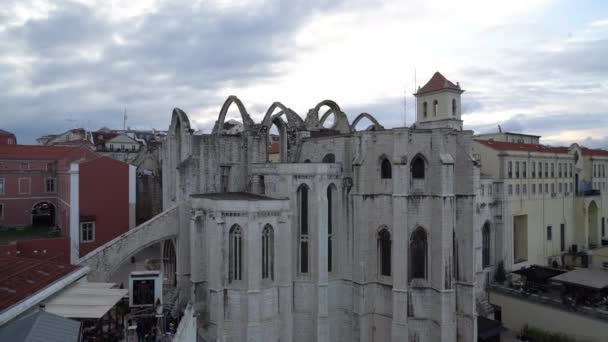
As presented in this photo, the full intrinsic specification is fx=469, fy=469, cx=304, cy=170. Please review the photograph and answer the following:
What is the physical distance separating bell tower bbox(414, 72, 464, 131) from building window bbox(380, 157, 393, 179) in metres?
25.0

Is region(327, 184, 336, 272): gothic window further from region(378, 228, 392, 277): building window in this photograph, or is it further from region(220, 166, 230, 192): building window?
region(220, 166, 230, 192): building window

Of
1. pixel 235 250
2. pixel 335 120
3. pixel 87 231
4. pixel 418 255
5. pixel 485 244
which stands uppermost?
pixel 335 120

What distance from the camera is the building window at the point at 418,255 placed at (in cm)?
2734

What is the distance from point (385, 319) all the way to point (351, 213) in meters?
6.51

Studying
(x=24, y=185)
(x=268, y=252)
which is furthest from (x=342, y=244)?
(x=24, y=185)

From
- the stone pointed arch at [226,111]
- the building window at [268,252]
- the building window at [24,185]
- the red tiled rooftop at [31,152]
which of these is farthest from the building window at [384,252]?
the building window at [24,185]

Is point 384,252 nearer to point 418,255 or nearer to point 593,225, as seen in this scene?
point 418,255

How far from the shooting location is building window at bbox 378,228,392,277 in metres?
27.8

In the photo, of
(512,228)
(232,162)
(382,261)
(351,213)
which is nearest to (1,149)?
(232,162)

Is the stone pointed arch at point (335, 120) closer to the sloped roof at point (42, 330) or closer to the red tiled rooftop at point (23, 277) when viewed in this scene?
the red tiled rooftop at point (23, 277)

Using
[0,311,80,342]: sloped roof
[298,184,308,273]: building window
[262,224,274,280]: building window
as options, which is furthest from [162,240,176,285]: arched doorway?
[0,311,80,342]: sloped roof

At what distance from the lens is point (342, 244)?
1115 inches

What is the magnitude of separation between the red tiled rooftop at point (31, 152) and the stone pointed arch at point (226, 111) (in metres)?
13.2

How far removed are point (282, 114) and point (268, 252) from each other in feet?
36.0
